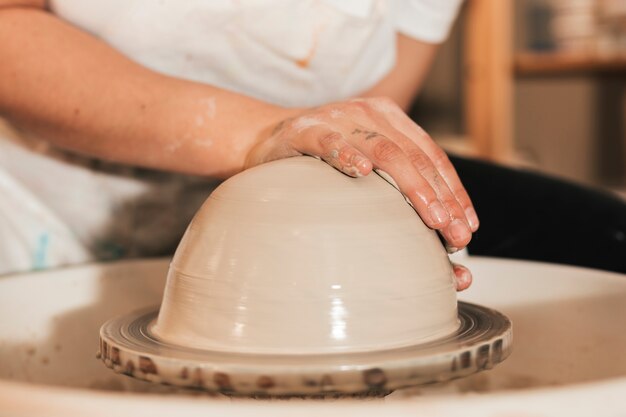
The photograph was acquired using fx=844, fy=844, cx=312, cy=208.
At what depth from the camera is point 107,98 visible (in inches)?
33.1

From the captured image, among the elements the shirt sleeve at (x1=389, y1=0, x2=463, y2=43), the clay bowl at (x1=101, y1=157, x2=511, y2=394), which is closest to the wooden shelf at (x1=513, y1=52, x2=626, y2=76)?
the shirt sleeve at (x1=389, y1=0, x2=463, y2=43)

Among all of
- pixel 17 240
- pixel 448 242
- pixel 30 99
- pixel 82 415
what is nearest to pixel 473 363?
pixel 448 242

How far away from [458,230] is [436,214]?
1.0 inches

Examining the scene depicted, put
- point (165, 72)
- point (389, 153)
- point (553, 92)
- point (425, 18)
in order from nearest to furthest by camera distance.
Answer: point (389, 153)
point (165, 72)
point (425, 18)
point (553, 92)

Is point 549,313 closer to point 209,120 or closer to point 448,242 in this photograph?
point 448,242

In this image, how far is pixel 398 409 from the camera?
1.39ft

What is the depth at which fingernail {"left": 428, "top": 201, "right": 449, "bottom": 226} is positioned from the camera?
1.95 ft

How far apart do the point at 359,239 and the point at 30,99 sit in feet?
1.49

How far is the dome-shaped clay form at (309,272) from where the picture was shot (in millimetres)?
539

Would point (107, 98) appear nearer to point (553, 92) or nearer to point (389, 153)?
point (389, 153)

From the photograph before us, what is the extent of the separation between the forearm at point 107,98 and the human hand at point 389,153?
131 mm

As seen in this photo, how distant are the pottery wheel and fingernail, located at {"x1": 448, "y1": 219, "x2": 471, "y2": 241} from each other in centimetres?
7

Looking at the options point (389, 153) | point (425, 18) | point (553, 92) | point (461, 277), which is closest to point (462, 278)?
point (461, 277)

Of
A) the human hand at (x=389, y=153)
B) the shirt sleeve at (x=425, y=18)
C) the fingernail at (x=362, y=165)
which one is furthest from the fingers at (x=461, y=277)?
the shirt sleeve at (x=425, y=18)
